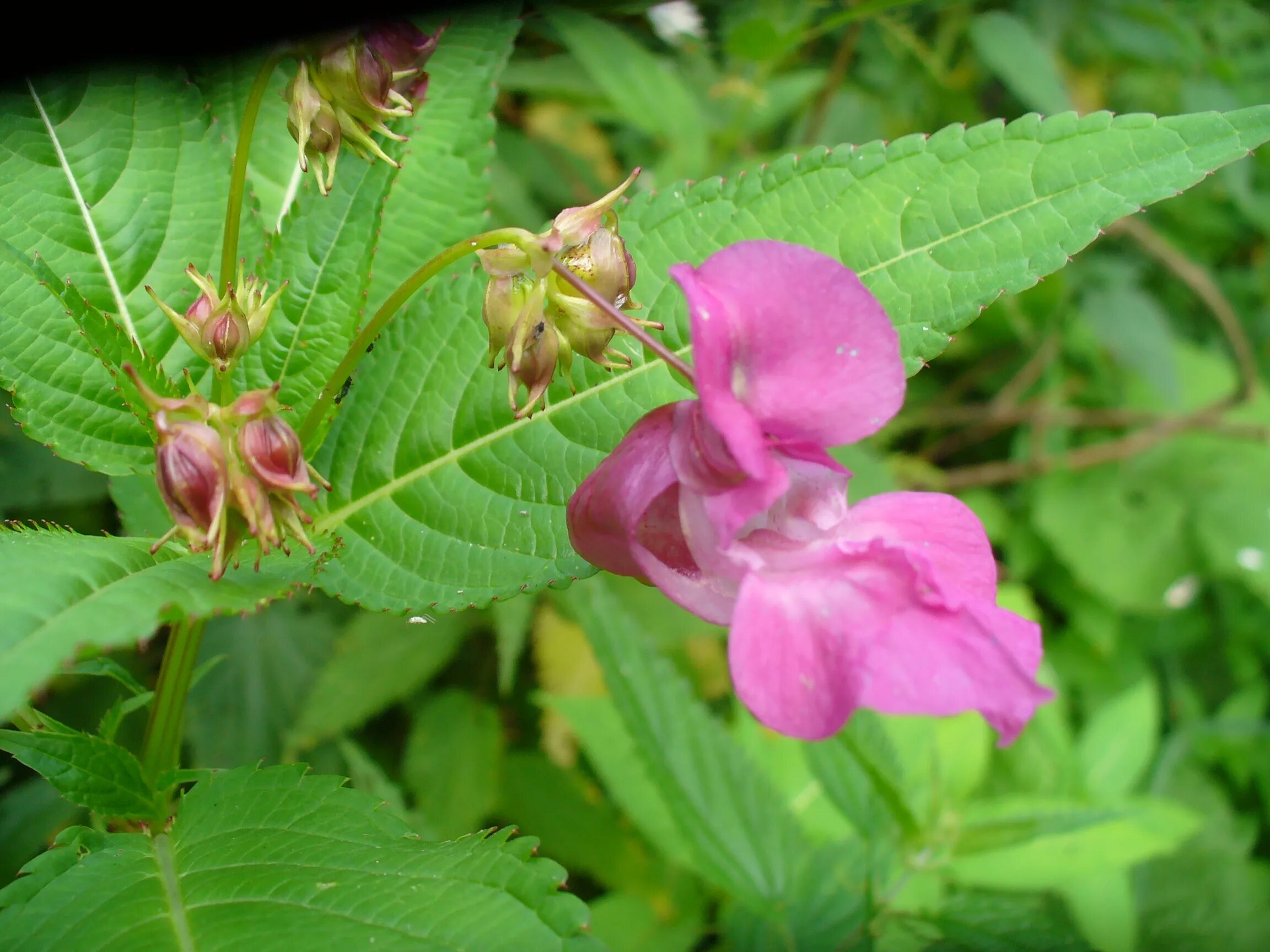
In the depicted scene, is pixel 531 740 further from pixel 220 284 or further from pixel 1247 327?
pixel 1247 327

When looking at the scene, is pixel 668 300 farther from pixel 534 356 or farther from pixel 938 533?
pixel 938 533

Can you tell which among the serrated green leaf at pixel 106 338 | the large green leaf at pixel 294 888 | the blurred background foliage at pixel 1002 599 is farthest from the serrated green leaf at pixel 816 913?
the serrated green leaf at pixel 106 338

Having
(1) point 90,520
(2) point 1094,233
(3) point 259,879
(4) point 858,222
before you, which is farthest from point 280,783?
(1) point 90,520

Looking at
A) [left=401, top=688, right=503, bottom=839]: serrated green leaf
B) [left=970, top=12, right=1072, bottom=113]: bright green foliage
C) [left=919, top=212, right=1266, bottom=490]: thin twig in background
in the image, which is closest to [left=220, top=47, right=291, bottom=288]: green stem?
[left=401, top=688, right=503, bottom=839]: serrated green leaf

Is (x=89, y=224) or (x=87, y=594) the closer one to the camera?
(x=87, y=594)

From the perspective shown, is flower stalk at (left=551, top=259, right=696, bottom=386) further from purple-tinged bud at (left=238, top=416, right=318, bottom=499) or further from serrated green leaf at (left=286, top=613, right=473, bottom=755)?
serrated green leaf at (left=286, top=613, right=473, bottom=755)

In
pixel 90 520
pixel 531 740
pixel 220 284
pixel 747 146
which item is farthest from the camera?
pixel 747 146

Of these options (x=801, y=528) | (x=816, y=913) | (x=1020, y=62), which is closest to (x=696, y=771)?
(x=816, y=913)
